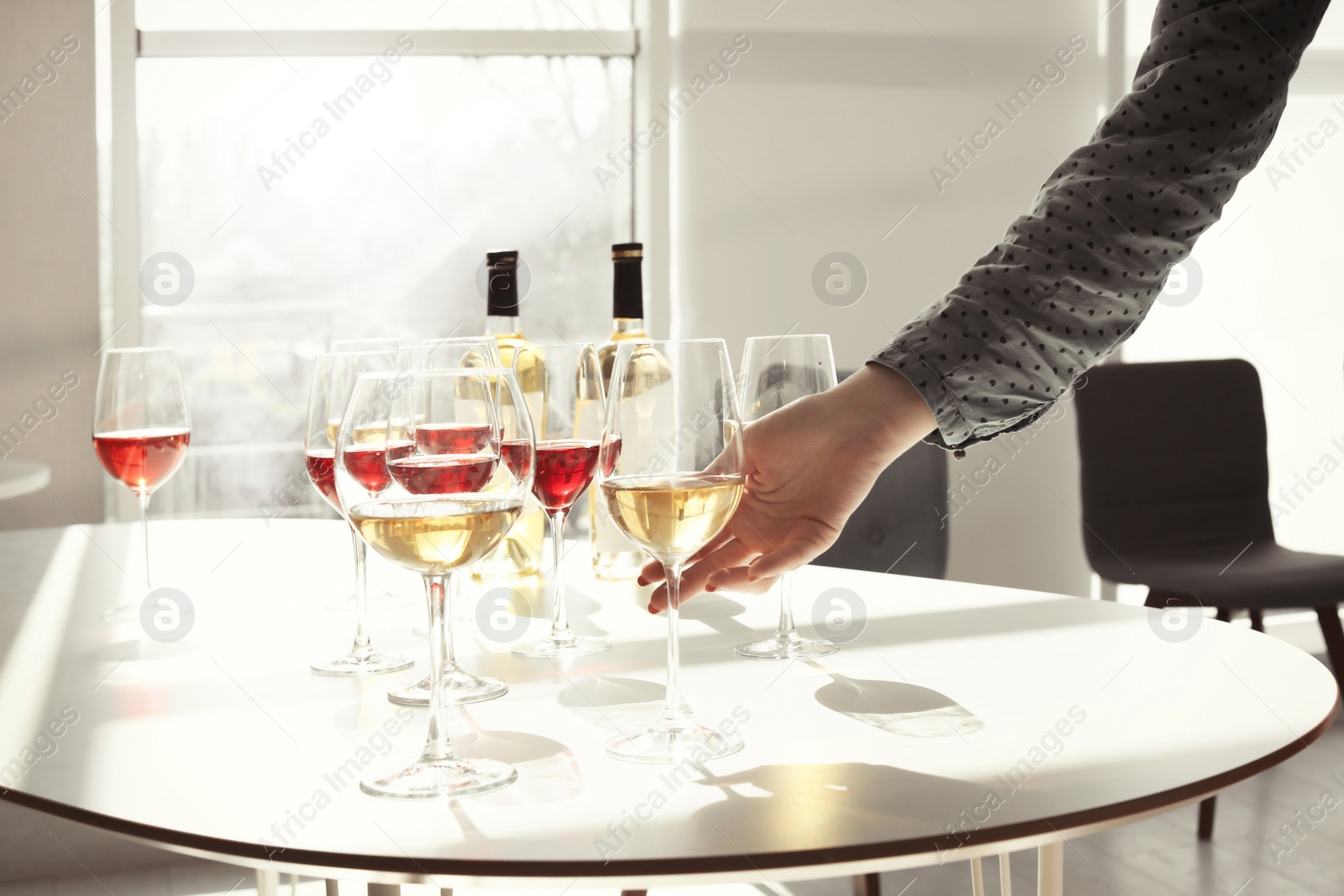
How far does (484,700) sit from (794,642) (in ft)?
0.95

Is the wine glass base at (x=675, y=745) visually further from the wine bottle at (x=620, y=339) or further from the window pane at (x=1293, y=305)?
the window pane at (x=1293, y=305)

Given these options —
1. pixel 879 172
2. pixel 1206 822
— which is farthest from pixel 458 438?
pixel 879 172

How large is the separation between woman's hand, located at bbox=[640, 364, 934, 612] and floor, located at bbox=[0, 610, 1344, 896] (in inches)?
48.3

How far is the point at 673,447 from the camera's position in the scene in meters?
0.80

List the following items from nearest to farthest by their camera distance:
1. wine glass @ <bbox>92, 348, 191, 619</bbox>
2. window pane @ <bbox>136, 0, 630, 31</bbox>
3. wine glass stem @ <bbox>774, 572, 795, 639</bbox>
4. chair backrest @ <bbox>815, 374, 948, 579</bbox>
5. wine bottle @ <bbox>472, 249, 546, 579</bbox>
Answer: wine glass stem @ <bbox>774, 572, 795, 639</bbox>, wine bottle @ <bbox>472, 249, 546, 579</bbox>, wine glass @ <bbox>92, 348, 191, 619</bbox>, chair backrest @ <bbox>815, 374, 948, 579</bbox>, window pane @ <bbox>136, 0, 630, 31</bbox>

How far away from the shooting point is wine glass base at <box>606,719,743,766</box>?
2.39 feet

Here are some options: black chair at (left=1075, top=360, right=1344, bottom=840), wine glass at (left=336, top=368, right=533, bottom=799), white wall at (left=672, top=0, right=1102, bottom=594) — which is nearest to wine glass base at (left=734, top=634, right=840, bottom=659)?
wine glass at (left=336, top=368, right=533, bottom=799)

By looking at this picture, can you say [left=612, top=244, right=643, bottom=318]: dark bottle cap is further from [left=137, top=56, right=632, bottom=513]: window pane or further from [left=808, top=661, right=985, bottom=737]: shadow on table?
[left=137, top=56, right=632, bottom=513]: window pane

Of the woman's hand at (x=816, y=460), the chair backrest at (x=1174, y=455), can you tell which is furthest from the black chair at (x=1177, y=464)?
the woman's hand at (x=816, y=460)

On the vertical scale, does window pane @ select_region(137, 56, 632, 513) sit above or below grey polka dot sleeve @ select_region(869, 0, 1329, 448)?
above

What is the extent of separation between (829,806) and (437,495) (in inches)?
11.8

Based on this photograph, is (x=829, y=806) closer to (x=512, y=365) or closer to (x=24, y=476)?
(x=512, y=365)

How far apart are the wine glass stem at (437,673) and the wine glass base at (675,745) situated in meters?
0.11

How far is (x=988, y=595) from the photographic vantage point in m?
1.20
